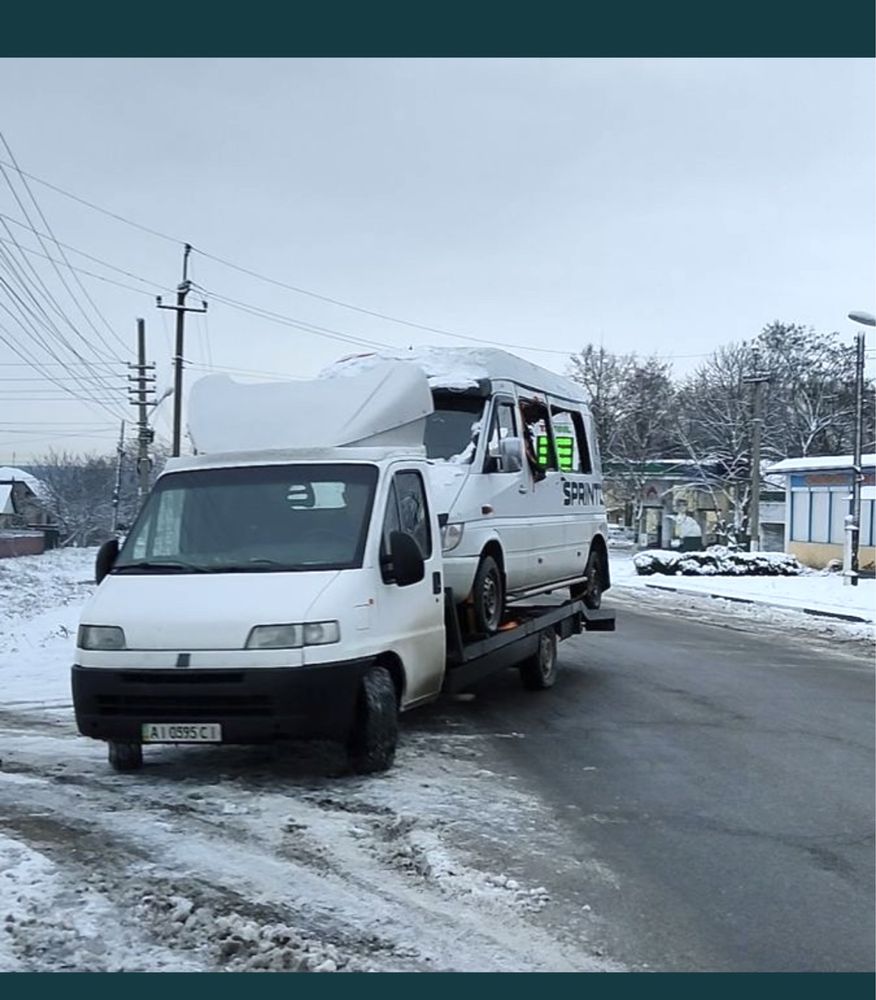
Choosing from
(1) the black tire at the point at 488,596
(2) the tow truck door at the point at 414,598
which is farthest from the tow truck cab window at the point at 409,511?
(1) the black tire at the point at 488,596

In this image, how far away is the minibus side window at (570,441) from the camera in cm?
1174

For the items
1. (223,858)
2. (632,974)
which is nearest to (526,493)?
(223,858)

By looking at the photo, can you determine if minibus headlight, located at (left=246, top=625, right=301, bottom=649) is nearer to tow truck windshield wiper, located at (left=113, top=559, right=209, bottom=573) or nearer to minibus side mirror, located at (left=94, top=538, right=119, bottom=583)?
tow truck windshield wiper, located at (left=113, top=559, right=209, bottom=573)

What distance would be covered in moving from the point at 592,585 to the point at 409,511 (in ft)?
18.5

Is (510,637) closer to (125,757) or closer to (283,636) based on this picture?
(283,636)

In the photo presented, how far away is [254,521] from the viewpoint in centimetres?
764

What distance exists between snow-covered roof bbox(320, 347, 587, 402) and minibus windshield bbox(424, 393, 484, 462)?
0.13 meters

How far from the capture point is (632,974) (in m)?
4.45

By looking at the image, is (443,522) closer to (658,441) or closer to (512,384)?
(512,384)

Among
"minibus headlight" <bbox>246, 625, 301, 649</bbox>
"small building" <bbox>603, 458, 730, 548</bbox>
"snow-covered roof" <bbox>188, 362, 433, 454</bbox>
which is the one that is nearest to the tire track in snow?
"minibus headlight" <bbox>246, 625, 301, 649</bbox>

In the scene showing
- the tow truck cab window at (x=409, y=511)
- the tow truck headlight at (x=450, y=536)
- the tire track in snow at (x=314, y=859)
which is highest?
the tow truck cab window at (x=409, y=511)

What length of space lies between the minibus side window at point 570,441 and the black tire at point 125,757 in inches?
221

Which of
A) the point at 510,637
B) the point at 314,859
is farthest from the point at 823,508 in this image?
the point at 314,859

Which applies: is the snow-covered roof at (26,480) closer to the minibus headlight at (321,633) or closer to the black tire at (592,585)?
the black tire at (592,585)
